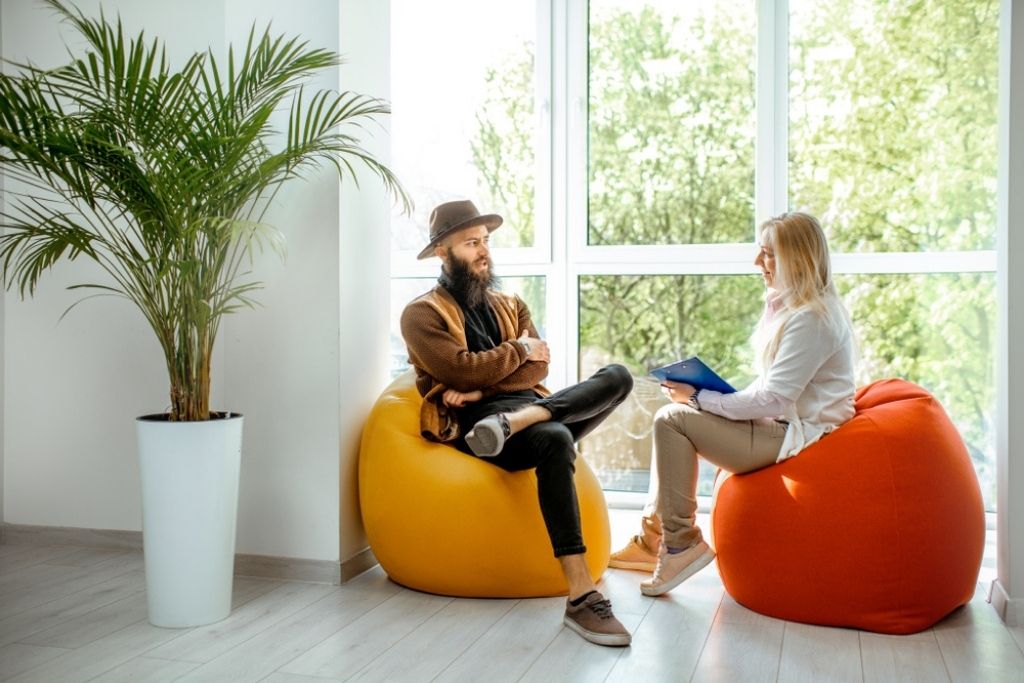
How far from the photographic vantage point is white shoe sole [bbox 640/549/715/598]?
2.78m

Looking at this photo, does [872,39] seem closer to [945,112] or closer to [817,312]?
[945,112]

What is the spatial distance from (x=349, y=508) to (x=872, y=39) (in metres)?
2.79

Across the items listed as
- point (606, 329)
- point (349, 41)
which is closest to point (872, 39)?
point (606, 329)

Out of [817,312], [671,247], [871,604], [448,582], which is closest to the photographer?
[871,604]

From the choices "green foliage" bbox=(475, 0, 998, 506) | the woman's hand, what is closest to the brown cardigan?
the woman's hand

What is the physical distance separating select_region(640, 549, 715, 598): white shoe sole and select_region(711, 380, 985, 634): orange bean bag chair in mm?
144

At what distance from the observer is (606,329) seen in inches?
164

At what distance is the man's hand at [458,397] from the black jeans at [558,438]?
0.10 ft

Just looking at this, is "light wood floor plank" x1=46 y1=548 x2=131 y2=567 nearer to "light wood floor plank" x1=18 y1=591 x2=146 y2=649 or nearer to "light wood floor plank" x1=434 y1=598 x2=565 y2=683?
"light wood floor plank" x1=18 y1=591 x2=146 y2=649

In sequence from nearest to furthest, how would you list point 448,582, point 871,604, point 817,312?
point 871,604 → point 817,312 → point 448,582

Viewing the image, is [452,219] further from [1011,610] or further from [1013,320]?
[1011,610]

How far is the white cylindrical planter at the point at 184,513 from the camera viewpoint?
2553mm

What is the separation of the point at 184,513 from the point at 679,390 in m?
1.49

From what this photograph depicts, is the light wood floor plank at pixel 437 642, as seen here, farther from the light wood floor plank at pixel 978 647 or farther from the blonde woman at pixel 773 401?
the light wood floor plank at pixel 978 647
